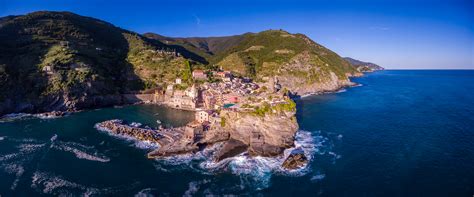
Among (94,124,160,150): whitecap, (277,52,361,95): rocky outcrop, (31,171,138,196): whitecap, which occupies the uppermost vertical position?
(277,52,361,95): rocky outcrop

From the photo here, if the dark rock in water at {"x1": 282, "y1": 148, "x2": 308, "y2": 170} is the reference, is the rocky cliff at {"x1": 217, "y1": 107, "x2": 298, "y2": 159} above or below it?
above

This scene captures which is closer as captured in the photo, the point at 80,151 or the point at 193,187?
the point at 193,187

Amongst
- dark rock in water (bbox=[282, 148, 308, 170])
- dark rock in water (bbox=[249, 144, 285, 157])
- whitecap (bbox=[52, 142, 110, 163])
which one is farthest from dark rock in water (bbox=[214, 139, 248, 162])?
whitecap (bbox=[52, 142, 110, 163])

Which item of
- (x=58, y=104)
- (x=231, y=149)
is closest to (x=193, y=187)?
(x=231, y=149)

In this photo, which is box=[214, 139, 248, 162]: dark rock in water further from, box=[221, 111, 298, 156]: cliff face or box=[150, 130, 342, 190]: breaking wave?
box=[221, 111, 298, 156]: cliff face

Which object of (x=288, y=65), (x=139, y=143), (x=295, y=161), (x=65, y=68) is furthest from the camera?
(x=288, y=65)

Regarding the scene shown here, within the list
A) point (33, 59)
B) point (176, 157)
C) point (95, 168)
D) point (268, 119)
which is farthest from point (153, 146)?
point (33, 59)

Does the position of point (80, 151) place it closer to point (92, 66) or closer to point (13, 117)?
point (13, 117)
